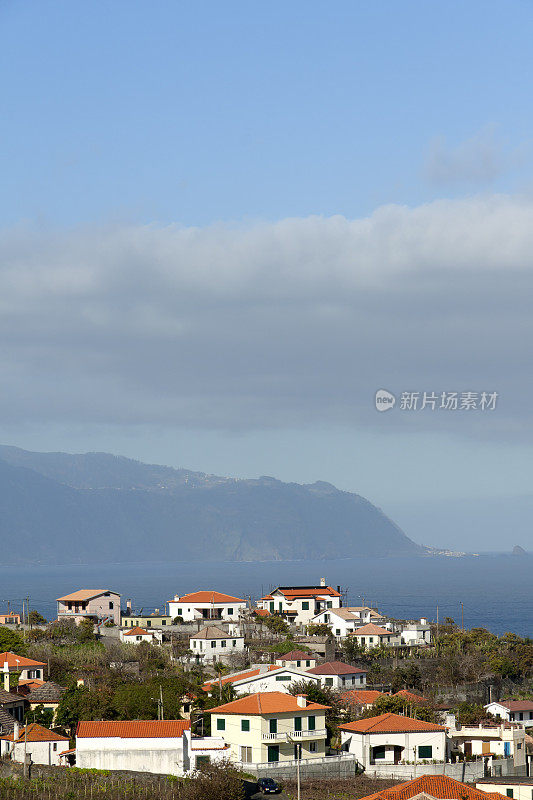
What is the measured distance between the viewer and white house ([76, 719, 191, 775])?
2088 inches

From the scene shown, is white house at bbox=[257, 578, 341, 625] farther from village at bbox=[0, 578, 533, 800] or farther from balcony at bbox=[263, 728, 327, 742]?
balcony at bbox=[263, 728, 327, 742]

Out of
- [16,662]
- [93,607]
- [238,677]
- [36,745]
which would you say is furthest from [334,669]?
[93,607]

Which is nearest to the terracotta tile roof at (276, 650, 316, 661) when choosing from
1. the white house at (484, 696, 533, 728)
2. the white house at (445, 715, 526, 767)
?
the white house at (484, 696, 533, 728)

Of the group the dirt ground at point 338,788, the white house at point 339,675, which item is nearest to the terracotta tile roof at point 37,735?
the dirt ground at point 338,788

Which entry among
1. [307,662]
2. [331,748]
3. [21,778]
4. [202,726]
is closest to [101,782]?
[21,778]

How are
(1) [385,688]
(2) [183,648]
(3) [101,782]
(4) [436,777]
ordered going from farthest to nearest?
(2) [183,648], (1) [385,688], (3) [101,782], (4) [436,777]

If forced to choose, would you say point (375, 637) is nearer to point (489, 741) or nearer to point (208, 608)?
point (208, 608)

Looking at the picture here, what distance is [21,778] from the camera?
50.7 m

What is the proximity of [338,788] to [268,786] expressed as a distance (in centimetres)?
347

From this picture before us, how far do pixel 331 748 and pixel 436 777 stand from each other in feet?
41.6

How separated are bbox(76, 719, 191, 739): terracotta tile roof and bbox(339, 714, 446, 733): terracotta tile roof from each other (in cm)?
962

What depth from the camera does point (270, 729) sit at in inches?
2213

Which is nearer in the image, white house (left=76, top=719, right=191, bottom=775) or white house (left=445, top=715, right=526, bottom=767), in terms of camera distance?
white house (left=76, top=719, right=191, bottom=775)

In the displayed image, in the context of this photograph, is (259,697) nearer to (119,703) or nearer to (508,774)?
(119,703)
